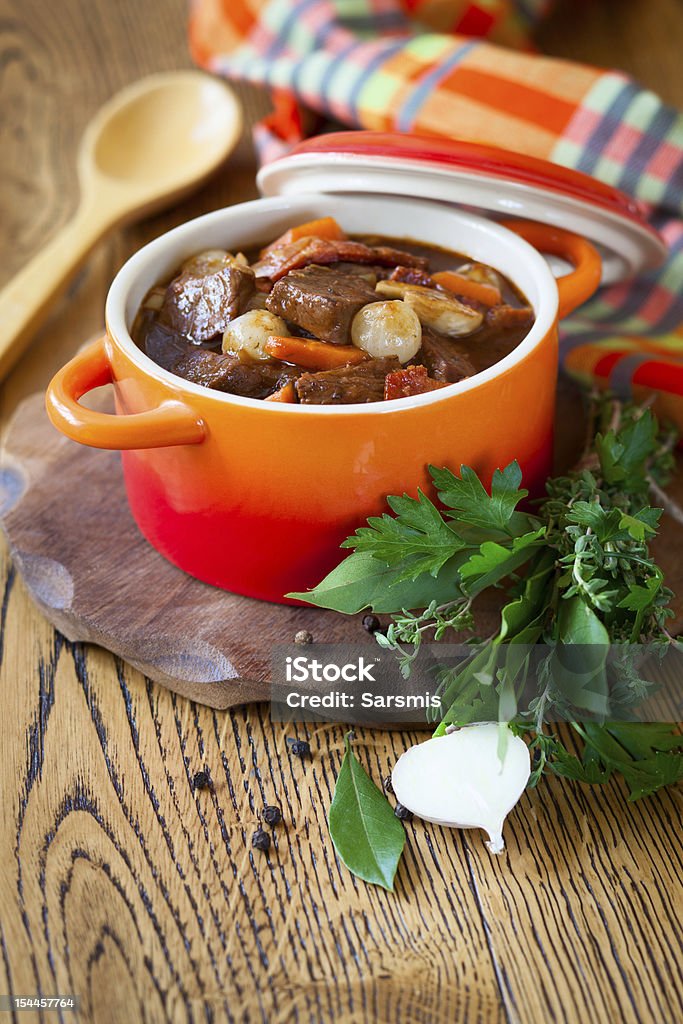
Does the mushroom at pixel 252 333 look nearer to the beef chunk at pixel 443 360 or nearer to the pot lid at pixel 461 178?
the beef chunk at pixel 443 360

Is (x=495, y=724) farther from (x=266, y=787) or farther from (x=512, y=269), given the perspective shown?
(x=512, y=269)

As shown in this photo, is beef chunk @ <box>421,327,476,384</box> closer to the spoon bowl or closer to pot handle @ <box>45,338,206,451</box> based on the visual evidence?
pot handle @ <box>45,338,206,451</box>

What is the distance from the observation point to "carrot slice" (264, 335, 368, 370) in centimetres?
164

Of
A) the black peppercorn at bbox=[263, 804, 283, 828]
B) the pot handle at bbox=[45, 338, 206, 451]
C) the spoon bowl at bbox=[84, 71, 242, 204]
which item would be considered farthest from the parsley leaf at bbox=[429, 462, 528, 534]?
the spoon bowl at bbox=[84, 71, 242, 204]

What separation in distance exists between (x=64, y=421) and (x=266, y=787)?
1.85ft

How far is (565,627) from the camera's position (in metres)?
1.46

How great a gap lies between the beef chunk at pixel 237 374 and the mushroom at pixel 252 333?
13mm

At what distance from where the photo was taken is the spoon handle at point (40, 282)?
88.0 inches

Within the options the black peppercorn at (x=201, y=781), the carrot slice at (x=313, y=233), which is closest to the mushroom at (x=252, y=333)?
the carrot slice at (x=313, y=233)

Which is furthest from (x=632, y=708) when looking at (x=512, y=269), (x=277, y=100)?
(x=277, y=100)

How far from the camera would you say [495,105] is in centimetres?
241

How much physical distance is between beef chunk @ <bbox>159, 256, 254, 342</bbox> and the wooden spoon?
672 millimetres

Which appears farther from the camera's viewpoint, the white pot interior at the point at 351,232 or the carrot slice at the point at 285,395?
the white pot interior at the point at 351,232

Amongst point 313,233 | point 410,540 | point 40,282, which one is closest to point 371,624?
point 410,540
